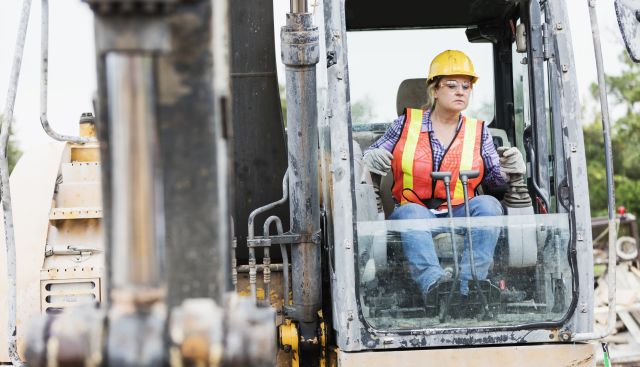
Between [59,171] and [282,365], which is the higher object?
[59,171]

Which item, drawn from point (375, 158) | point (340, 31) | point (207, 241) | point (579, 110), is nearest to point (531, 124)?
point (579, 110)

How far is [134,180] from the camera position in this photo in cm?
137

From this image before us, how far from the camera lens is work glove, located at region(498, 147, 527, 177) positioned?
409 cm

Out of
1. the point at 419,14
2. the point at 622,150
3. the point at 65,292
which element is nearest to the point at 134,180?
the point at 65,292

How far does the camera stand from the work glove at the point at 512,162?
4.09 meters

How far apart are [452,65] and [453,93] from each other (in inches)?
4.9

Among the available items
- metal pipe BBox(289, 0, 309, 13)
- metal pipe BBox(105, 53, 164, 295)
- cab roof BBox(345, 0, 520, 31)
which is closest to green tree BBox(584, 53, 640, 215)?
cab roof BBox(345, 0, 520, 31)

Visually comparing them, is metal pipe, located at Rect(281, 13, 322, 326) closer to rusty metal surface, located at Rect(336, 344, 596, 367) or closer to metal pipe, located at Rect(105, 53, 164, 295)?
rusty metal surface, located at Rect(336, 344, 596, 367)

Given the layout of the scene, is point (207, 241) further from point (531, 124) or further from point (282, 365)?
point (531, 124)

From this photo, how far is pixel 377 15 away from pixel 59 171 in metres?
1.79

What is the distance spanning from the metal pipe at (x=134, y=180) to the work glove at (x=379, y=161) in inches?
104

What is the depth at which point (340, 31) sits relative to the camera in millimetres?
3654

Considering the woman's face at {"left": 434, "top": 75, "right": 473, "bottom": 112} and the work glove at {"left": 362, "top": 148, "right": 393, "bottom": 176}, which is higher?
the woman's face at {"left": 434, "top": 75, "right": 473, "bottom": 112}

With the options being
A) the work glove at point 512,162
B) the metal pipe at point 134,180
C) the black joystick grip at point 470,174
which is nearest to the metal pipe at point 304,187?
the black joystick grip at point 470,174
